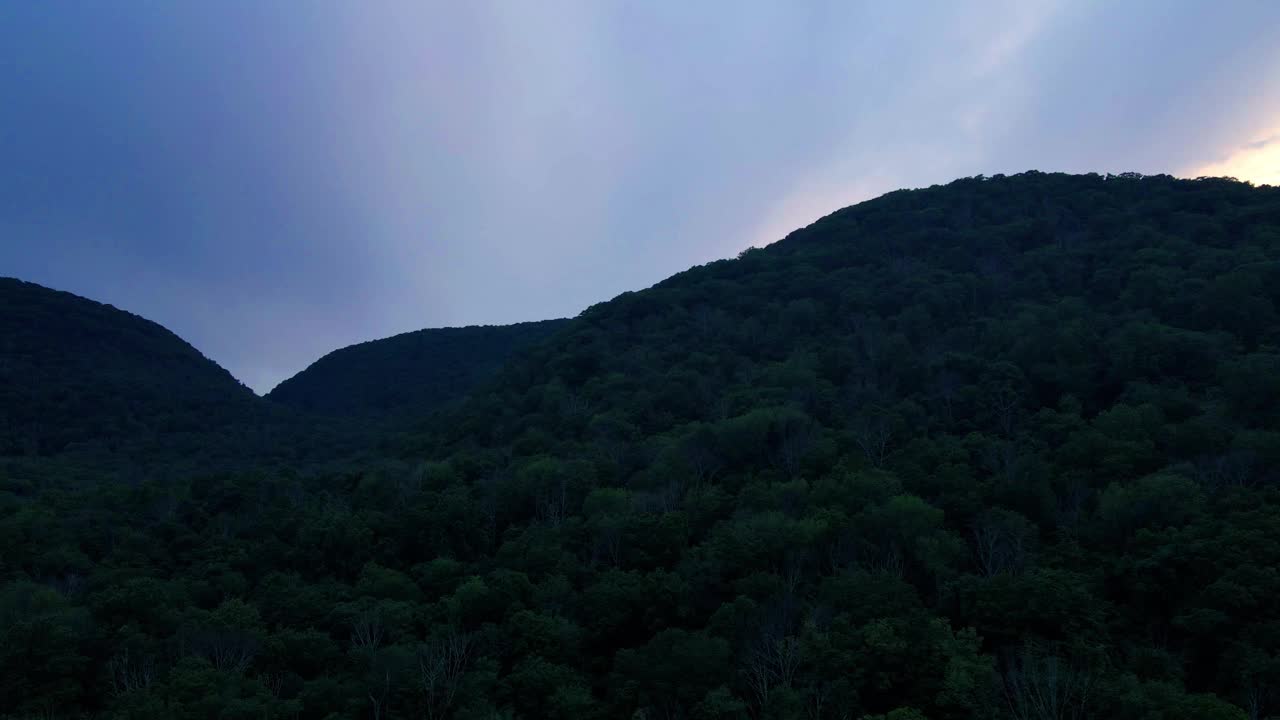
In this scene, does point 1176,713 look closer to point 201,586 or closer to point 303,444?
point 201,586

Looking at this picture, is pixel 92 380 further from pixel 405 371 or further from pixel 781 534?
pixel 781 534

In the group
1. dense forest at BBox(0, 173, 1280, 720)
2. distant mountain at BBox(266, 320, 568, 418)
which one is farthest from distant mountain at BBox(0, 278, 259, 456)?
distant mountain at BBox(266, 320, 568, 418)

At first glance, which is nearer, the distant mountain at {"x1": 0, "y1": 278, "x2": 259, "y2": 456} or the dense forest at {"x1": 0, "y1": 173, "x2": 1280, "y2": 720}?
the dense forest at {"x1": 0, "y1": 173, "x2": 1280, "y2": 720}

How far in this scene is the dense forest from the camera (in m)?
22.7

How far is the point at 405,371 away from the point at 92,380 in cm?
3723

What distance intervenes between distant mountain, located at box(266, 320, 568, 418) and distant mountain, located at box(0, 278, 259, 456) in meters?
12.3

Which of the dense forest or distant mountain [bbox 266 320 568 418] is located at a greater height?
distant mountain [bbox 266 320 568 418]

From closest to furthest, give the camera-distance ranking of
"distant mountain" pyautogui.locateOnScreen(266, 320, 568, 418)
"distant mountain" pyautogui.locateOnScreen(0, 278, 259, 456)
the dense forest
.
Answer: the dense forest → "distant mountain" pyautogui.locateOnScreen(0, 278, 259, 456) → "distant mountain" pyautogui.locateOnScreen(266, 320, 568, 418)

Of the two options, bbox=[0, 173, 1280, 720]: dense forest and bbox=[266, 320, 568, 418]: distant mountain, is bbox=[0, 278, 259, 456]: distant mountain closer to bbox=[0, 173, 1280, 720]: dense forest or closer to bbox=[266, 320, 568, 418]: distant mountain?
bbox=[0, 173, 1280, 720]: dense forest

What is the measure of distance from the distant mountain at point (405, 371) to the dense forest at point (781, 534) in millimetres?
34826

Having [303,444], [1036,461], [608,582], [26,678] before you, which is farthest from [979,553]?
[303,444]

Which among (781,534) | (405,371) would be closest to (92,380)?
(405,371)

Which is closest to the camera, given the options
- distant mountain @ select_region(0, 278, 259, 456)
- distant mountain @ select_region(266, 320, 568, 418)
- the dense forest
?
the dense forest

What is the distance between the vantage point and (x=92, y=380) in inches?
2881
